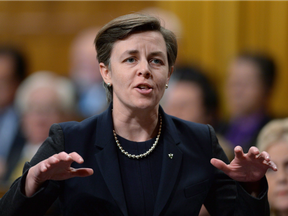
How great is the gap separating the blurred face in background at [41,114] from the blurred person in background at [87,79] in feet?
1.02

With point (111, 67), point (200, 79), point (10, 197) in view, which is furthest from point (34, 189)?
point (200, 79)

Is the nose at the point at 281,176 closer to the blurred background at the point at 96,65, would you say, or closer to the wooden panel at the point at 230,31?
the blurred background at the point at 96,65

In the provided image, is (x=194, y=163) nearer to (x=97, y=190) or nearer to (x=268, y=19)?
(x=97, y=190)

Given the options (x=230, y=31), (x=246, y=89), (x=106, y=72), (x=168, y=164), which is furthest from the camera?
(x=230, y=31)

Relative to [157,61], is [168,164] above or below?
below

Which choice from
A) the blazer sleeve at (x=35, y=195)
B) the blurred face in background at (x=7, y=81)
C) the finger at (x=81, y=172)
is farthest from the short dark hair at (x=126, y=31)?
the blurred face in background at (x=7, y=81)

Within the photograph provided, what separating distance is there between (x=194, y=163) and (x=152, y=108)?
27 cm

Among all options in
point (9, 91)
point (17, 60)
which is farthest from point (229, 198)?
point (17, 60)

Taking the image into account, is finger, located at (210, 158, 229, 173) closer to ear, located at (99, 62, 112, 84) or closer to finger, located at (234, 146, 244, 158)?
finger, located at (234, 146, 244, 158)

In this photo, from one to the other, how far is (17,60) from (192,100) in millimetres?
1693

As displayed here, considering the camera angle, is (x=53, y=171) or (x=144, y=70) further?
(x=144, y=70)

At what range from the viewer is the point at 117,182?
1.51m

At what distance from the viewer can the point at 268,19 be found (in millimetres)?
3725

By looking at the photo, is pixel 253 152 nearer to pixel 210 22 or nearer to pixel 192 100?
pixel 192 100
